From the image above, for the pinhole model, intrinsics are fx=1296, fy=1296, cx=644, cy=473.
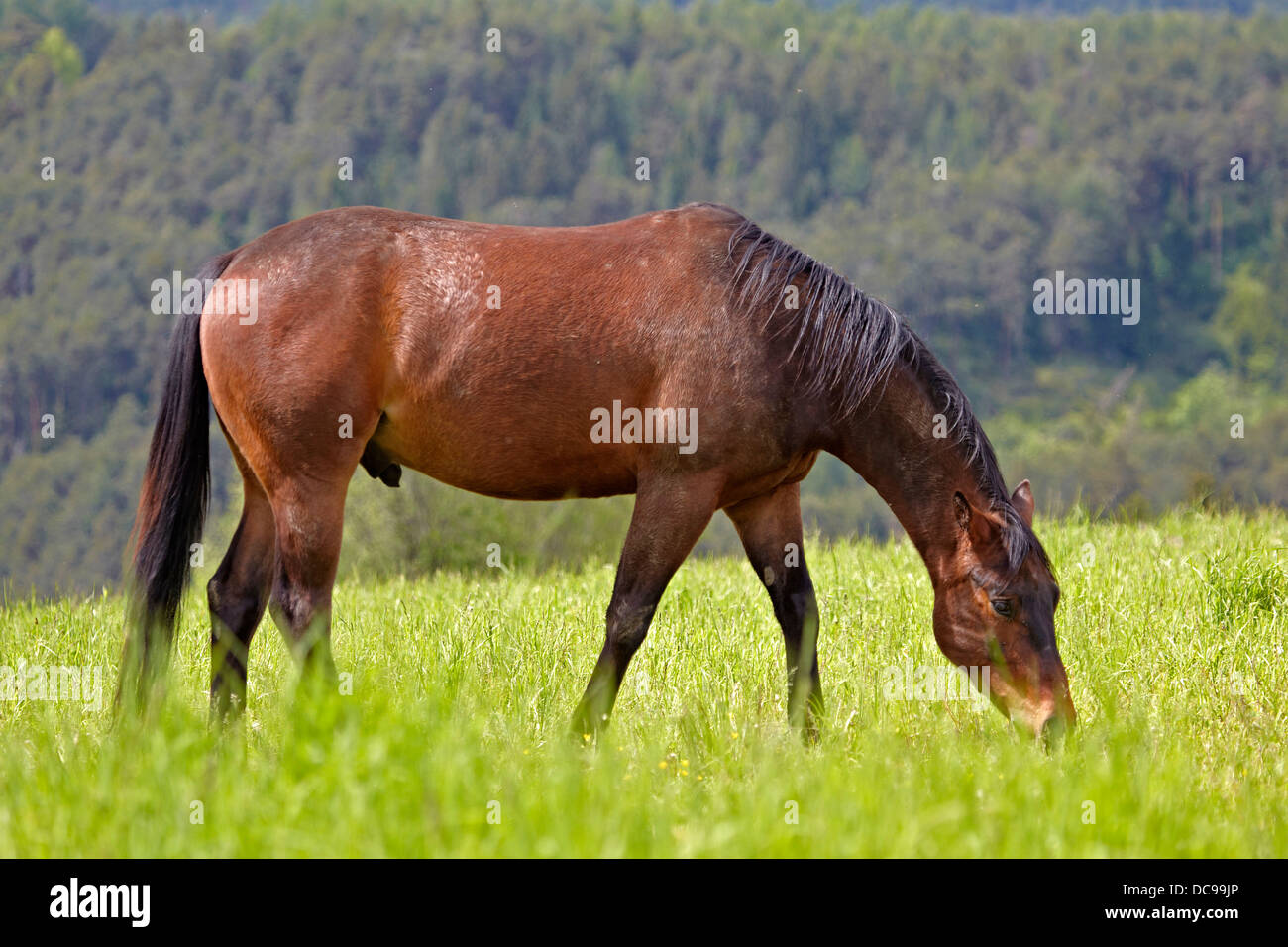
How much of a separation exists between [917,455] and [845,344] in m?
0.57

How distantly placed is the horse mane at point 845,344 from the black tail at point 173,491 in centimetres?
233

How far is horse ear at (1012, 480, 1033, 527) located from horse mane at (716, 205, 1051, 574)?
49 mm

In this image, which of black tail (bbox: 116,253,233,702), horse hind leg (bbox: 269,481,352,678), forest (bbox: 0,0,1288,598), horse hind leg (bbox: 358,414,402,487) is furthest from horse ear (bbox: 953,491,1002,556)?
forest (bbox: 0,0,1288,598)

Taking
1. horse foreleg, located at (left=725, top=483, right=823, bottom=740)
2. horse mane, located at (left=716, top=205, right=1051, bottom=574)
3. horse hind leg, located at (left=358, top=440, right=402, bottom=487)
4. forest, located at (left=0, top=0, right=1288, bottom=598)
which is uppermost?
forest, located at (left=0, top=0, right=1288, bottom=598)

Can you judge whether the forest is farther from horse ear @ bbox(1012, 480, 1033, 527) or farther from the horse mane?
horse ear @ bbox(1012, 480, 1033, 527)

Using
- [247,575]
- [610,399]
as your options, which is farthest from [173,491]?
[610,399]

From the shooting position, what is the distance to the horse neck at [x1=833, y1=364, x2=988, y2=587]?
17.6 ft

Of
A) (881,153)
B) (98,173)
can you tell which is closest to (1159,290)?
(881,153)

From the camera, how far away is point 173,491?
5688mm

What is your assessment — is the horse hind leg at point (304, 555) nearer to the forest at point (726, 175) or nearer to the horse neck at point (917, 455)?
the horse neck at point (917, 455)

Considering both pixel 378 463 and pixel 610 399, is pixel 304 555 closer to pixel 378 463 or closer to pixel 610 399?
pixel 378 463

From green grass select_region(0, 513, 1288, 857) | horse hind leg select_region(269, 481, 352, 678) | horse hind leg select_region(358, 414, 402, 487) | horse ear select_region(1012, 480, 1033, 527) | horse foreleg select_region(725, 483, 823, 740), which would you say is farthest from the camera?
horse foreleg select_region(725, 483, 823, 740)

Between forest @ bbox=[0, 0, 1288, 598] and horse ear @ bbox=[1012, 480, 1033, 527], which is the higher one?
forest @ bbox=[0, 0, 1288, 598]
